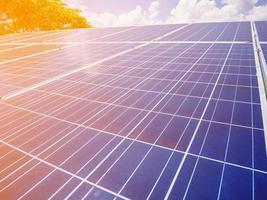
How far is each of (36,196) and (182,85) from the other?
3.22 meters

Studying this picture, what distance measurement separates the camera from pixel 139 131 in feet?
10.7

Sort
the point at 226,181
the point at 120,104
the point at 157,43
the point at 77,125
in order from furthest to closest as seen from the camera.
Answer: the point at 157,43, the point at 120,104, the point at 77,125, the point at 226,181

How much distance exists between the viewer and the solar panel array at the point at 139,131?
236cm

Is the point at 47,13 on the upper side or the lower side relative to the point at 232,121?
upper

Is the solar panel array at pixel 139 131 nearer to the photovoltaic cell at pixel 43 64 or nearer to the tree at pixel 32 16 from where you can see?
the photovoltaic cell at pixel 43 64

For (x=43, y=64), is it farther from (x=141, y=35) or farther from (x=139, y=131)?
(x=139, y=131)

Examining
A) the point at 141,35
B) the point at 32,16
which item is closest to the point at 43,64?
the point at 141,35

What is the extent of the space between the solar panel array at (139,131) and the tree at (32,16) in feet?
92.7

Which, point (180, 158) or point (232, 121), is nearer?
point (180, 158)

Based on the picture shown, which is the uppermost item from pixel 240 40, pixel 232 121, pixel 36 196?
pixel 240 40

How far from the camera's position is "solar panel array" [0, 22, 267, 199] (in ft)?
7.73

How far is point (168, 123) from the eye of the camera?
338 centimetres

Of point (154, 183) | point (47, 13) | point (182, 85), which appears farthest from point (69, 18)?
point (154, 183)

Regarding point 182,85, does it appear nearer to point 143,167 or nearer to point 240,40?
point 143,167
